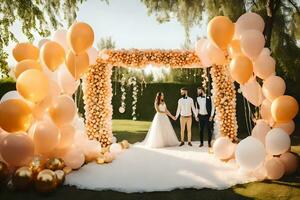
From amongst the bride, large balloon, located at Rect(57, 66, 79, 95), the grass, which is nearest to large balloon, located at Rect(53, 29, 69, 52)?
large balloon, located at Rect(57, 66, 79, 95)

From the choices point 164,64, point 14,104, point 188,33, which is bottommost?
point 14,104

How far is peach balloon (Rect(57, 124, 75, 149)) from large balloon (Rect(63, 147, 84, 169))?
202mm

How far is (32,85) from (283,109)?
5.07m

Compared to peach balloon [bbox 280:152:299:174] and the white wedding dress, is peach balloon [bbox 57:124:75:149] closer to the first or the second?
the white wedding dress

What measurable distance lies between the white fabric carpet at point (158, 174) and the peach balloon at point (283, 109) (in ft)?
4.53

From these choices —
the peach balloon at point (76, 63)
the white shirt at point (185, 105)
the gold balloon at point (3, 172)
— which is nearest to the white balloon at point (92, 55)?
the peach balloon at point (76, 63)

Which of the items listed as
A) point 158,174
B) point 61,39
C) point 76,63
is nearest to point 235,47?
point 158,174

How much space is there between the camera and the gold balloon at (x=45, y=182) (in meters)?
6.56

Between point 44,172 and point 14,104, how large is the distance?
143 centimetres

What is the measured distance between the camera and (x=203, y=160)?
30.4 ft

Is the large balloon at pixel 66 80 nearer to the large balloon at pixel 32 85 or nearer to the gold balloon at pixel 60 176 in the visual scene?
the large balloon at pixel 32 85

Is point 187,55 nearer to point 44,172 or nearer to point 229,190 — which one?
point 229,190

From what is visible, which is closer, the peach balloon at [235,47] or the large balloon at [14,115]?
the large balloon at [14,115]

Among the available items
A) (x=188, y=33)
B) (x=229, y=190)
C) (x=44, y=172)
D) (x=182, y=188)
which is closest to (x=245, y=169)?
(x=229, y=190)
